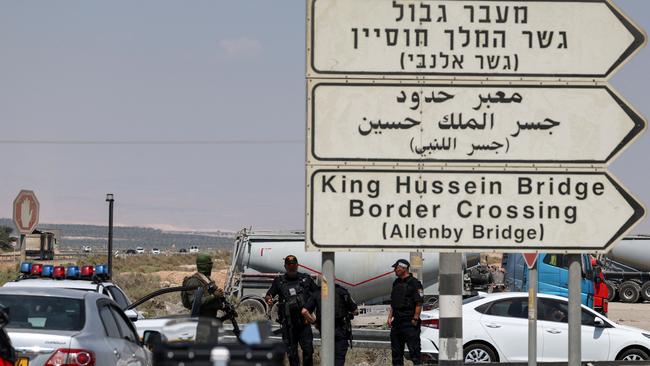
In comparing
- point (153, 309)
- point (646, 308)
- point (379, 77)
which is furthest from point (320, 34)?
point (646, 308)

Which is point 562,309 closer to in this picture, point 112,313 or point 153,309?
point 112,313

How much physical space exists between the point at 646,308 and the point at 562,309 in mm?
29908

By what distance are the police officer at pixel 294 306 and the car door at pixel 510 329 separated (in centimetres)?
437

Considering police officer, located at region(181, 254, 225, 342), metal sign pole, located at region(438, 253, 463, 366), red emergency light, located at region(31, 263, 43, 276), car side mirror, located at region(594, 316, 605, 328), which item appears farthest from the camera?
car side mirror, located at region(594, 316, 605, 328)

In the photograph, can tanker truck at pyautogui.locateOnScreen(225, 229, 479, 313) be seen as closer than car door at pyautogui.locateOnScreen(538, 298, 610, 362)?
No

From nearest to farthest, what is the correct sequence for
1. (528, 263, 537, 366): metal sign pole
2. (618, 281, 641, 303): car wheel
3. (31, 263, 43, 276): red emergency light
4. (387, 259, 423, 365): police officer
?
(528, 263, 537, 366): metal sign pole
(31, 263, 43, 276): red emergency light
(387, 259, 423, 365): police officer
(618, 281, 641, 303): car wheel

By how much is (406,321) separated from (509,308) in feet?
10.6

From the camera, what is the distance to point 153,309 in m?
35.6

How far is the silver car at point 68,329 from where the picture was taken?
9875 millimetres

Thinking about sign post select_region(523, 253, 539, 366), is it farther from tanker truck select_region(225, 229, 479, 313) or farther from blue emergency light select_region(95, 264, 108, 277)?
tanker truck select_region(225, 229, 479, 313)

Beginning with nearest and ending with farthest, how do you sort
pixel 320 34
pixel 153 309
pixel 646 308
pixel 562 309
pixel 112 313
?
pixel 320 34 < pixel 112 313 < pixel 562 309 < pixel 153 309 < pixel 646 308

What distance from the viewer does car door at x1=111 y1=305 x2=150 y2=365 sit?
1129cm

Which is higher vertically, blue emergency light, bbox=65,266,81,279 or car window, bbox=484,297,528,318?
blue emergency light, bbox=65,266,81,279

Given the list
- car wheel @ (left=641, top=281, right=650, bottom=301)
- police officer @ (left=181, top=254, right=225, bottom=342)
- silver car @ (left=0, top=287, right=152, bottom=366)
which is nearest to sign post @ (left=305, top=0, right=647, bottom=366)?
silver car @ (left=0, top=287, right=152, bottom=366)
